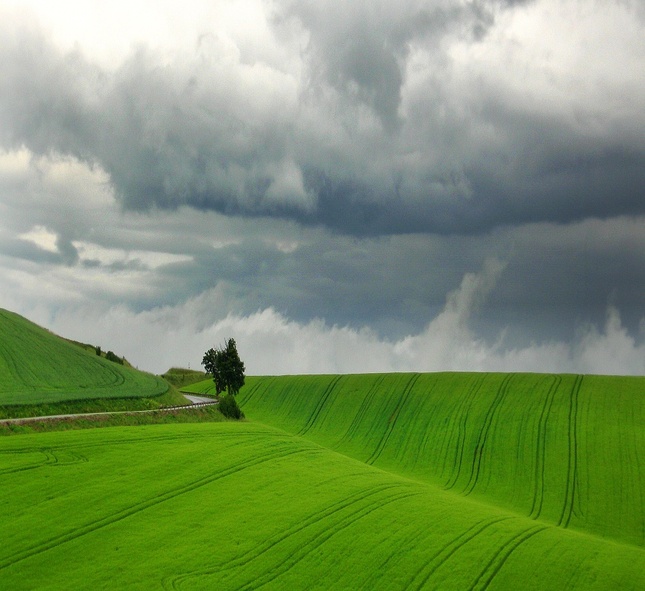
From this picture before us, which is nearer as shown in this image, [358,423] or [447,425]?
[447,425]

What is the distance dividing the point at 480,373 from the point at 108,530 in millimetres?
67524

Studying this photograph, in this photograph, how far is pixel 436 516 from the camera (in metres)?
42.2

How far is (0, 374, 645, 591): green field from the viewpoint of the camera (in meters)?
33.6

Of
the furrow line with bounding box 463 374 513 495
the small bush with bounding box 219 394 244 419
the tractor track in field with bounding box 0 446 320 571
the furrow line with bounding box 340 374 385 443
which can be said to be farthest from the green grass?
the tractor track in field with bounding box 0 446 320 571

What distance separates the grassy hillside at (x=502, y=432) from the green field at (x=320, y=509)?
270 millimetres

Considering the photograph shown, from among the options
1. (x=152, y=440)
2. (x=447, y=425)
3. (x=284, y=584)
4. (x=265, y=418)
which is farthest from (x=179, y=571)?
(x=265, y=418)

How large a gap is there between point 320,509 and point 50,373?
44.3 meters

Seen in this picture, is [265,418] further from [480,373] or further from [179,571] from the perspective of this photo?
[179,571]

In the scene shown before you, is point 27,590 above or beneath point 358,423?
beneath

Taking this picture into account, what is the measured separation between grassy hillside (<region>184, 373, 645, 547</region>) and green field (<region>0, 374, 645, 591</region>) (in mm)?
270

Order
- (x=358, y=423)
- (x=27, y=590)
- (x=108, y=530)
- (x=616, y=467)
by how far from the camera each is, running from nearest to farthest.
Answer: (x=27, y=590)
(x=108, y=530)
(x=616, y=467)
(x=358, y=423)

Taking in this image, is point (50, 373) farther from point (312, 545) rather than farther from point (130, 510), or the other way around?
point (312, 545)

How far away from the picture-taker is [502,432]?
73.6 meters

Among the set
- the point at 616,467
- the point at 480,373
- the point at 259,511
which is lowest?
the point at 259,511
